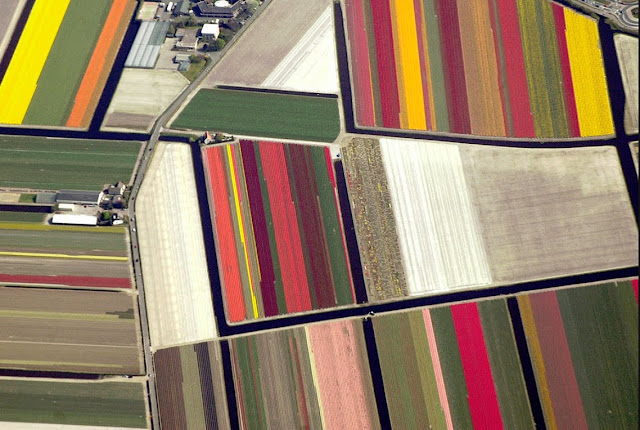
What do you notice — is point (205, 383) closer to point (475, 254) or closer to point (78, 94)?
point (475, 254)

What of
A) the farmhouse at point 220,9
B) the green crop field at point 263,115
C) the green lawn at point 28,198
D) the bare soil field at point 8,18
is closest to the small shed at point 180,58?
the green crop field at point 263,115

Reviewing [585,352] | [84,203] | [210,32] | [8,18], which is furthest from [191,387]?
[8,18]

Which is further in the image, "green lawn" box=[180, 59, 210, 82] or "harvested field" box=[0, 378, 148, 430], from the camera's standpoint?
"green lawn" box=[180, 59, 210, 82]

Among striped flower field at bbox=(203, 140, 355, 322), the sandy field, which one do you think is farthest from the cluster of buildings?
striped flower field at bbox=(203, 140, 355, 322)

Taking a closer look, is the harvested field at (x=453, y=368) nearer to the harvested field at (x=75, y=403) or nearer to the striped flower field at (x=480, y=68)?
the striped flower field at (x=480, y=68)

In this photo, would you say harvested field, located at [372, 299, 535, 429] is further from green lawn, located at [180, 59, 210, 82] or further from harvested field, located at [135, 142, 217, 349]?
green lawn, located at [180, 59, 210, 82]

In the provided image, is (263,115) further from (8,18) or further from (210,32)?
(8,18)
